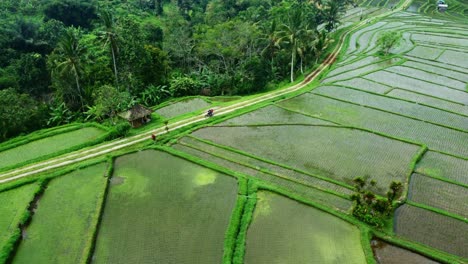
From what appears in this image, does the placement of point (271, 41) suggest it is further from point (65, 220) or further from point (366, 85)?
point (65, 220)

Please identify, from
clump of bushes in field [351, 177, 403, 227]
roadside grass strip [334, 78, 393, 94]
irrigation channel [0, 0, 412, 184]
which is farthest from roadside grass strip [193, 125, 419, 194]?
roadside grass strip [334, 78, 393, 94]

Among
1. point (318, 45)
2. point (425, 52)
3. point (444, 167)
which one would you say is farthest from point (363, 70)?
point (444, 167)

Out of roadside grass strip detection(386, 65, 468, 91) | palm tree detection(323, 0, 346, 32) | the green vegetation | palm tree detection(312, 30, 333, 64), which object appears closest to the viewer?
roadside grass strip detection(386, 65, 468, 91)

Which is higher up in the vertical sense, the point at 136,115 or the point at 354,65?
the point at 354,65

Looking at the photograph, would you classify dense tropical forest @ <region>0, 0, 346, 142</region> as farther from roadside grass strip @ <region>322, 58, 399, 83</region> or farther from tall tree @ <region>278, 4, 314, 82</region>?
roadside grass strip @ <region>322, 58, 399, 83</region>

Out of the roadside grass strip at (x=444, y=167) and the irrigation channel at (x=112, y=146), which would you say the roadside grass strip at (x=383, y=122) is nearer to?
the roadside grass strip at (x=444, y=167)

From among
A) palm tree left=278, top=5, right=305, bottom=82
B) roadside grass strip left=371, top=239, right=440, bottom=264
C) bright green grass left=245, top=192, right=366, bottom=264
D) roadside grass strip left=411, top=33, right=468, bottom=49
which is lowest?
roadside grass strip left=371, top=239, right=440, bottom=264
